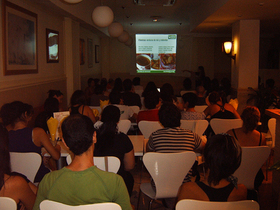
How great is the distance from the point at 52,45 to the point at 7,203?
16.0ft

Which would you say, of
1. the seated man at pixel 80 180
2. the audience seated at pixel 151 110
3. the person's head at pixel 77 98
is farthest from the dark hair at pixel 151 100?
the seated man at pixel 80 180

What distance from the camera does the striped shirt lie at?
256cm

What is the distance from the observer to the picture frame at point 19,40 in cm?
396

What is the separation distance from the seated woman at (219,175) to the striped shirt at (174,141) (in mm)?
922

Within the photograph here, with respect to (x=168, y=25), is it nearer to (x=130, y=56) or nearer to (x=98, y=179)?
(x=130, y=56)

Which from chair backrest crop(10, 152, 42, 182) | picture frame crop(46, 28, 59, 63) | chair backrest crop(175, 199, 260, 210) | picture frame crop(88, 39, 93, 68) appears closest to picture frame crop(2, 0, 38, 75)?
picture frame crop(46, 28, 59, 63)

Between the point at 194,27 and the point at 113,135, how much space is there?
24.0ft

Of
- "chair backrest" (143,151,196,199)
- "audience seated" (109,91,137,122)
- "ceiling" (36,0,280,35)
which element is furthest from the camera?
"ceiling" (36,0,280,35)

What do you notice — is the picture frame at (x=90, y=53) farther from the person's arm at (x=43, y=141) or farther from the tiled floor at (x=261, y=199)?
the person's arm at (x=43, y=141)

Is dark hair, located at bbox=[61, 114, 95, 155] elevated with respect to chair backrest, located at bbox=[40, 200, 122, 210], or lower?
elevated

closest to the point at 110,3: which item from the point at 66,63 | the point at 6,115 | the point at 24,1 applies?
the point at 66,63

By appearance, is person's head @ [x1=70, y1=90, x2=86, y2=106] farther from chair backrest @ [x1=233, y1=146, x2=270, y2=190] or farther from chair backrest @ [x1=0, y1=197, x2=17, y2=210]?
chair backrest @ [x1=0, y1=197, x2=17, y2=210]

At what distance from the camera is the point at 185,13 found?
31.2 ft

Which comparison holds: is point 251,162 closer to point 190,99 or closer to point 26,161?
point 190,99
